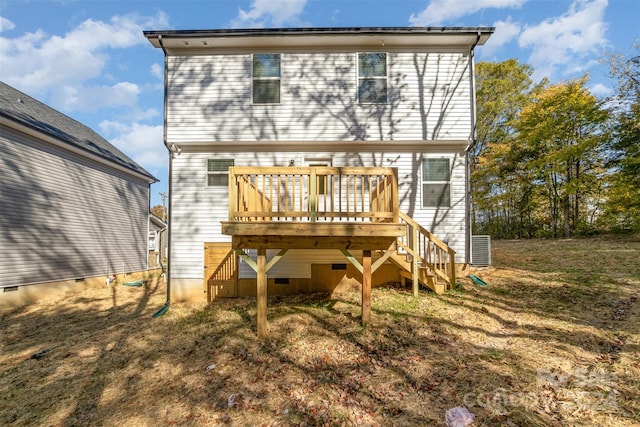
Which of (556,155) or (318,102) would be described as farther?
(556,155)

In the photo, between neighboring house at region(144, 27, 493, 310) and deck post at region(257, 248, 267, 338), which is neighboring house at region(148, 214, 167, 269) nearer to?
neighboring house at region(144, 27, 493, 310)

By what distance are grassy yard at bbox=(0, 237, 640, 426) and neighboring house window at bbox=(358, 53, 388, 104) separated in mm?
5328

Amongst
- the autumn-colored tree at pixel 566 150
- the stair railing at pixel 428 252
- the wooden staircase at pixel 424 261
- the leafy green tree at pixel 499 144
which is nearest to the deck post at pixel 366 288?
the wooden staircase at pixel 424 261

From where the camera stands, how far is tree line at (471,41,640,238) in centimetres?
1362

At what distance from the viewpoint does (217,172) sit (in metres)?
7.77

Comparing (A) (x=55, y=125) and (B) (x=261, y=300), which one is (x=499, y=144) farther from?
(A) (x=55, y=125)

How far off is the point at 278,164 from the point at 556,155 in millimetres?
16205

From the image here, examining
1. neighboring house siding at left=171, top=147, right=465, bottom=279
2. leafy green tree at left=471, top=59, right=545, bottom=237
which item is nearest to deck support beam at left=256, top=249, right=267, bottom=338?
neighboring house siding at left=171, top=147, right=465, bottom=279

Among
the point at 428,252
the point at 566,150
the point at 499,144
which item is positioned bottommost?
the point at 428,252

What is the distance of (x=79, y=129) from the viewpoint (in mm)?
13141

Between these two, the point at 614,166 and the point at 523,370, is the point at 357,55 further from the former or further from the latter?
the point at 614,166

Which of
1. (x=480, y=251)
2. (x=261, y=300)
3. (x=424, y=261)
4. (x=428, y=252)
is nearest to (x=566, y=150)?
(x=480, y=251)

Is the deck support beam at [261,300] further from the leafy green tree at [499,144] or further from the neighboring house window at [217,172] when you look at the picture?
the leafy green tree at [499,144]

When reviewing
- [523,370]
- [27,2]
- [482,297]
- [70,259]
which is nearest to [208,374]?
[523,370]
